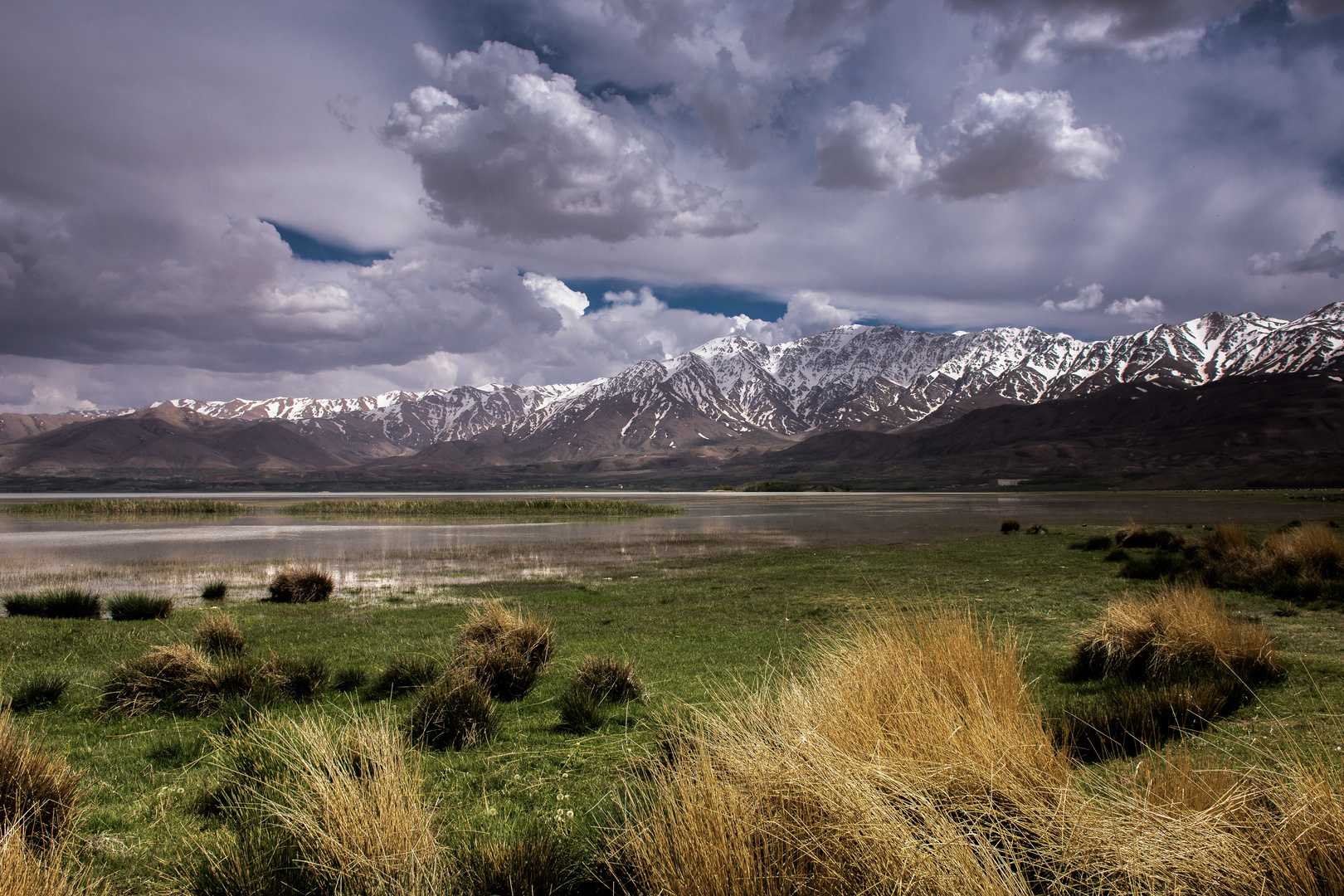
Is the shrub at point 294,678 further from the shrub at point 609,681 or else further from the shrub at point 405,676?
the shrub at point 609,681

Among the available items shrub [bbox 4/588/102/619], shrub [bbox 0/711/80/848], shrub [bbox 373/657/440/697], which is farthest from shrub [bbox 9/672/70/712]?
shrub [bbox 4/588/102/619]

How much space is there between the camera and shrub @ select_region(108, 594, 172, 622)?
15289mm

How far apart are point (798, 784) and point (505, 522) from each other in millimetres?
56768

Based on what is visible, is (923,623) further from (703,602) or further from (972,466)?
(972,466)

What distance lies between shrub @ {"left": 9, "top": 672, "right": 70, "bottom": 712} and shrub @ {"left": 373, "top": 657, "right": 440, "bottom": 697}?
3.71m

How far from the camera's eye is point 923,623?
5.79 metres

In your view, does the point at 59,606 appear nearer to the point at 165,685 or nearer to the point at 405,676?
the point at 165,685

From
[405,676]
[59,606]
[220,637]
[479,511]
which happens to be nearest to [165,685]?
[220,637]

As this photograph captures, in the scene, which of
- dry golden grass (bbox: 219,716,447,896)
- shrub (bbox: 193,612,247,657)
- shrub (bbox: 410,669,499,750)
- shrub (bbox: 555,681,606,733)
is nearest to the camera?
dry golden grass (bbox: 219,716,447,896)

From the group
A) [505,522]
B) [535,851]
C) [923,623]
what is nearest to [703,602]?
[923,623]

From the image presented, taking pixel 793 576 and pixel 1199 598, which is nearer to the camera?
pixel 1199 598

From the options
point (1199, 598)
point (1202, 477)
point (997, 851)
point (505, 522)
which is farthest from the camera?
point (1202, 477)

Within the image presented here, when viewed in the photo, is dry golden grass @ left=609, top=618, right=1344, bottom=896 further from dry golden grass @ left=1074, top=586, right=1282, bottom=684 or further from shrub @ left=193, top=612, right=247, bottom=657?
shrub @ left=193, top=612, right=247, bottom=657

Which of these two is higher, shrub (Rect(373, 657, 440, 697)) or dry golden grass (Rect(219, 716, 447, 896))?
dry golden grass (Rect(219, 716, 447, 896))
